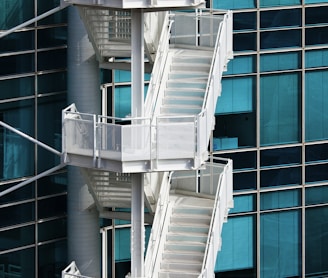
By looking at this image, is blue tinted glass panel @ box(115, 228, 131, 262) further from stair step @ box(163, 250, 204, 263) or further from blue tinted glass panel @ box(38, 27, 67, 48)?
stair step @ box(163, 250, 204, 263)

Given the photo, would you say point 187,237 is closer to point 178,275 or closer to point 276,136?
point 178,275

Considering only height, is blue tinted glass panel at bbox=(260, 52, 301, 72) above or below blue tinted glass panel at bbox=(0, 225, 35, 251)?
above

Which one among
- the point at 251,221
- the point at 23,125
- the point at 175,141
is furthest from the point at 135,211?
the point at 251,221

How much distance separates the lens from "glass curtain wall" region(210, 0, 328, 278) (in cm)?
4722

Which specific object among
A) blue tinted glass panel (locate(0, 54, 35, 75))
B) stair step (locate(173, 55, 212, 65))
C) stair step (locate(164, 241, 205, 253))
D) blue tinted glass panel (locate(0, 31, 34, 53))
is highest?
blue tinted glass panel (locate(0, 31, 34, 53))

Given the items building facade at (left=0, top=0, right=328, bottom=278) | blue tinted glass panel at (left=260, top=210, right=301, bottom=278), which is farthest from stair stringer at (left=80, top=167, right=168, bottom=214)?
blue tinted glass panel at (left=260, top=210, right=301, bottom=278)

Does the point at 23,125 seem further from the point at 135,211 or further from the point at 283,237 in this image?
the point at 283,237

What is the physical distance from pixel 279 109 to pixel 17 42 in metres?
7.80

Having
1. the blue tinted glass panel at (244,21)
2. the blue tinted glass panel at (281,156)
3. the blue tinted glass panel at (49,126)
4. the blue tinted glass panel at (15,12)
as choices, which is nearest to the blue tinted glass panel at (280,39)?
the blue tinted glass panel at (244,21)

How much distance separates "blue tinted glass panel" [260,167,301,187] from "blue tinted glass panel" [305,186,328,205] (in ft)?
1.19

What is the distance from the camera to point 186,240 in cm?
4047

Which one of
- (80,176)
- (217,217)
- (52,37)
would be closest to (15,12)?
(52,37)

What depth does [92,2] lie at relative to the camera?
3741cm

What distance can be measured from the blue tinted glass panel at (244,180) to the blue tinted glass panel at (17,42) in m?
6.77
